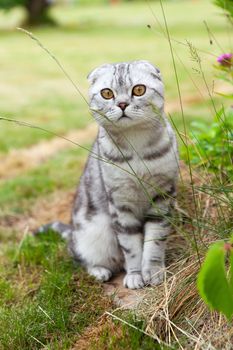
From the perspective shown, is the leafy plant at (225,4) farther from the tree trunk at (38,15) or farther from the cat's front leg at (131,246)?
the tree trunk at (38,15)

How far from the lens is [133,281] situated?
8.68 ft

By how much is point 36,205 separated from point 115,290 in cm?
156

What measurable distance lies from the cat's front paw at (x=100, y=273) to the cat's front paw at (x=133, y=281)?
152mm

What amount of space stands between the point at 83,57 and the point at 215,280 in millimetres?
9906

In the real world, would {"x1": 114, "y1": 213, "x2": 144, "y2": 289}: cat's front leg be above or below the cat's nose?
below

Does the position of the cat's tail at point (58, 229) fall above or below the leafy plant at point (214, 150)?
below

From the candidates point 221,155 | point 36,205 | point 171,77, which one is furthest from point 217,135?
point 171,77

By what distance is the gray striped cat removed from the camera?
7.86 ft

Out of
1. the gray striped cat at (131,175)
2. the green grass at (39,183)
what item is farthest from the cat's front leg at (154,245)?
the green grass at (39,183)

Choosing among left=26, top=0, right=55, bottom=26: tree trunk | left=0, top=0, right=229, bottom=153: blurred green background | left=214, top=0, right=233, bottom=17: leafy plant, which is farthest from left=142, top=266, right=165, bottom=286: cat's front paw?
left=26, top=0, right=55, bottom=26: tree trunk

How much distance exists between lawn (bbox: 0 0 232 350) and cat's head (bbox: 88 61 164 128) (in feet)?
0.62

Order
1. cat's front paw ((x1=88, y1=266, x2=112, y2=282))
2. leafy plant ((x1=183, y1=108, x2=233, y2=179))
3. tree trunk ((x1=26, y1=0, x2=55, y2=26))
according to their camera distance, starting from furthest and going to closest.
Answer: tree trunk ((x1=26, y1=0, x2=55, y2=26)) < leafy plant ((x1=183, y1=108, x2=233, y2=179)) < cat's front paw ((x1=88, y1=266, x2=112, y2=282))

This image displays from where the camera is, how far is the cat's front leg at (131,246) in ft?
8.68

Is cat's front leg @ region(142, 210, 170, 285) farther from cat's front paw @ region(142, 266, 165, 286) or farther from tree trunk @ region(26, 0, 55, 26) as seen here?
tree trunk @ region(26, 0, 55, 26)
